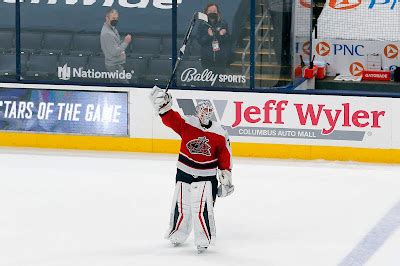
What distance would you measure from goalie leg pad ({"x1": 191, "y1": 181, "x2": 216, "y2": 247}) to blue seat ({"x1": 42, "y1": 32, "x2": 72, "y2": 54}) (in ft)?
18.0

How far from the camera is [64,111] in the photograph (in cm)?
1460

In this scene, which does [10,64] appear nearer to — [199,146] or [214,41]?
[214,41]

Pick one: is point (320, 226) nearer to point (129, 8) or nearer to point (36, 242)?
point (36, 242)

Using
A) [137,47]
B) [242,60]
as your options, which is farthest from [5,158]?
[242,60]

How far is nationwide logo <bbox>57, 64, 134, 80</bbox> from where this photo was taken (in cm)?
1455

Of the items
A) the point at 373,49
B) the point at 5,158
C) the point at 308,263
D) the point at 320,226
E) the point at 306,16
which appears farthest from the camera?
the point at 373,49

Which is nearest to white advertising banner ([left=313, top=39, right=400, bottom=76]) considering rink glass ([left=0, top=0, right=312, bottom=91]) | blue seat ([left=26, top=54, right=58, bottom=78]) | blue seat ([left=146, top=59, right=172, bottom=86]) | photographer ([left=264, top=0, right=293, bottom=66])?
rink glass ([left=0, top=0, right=312, bottom=91])

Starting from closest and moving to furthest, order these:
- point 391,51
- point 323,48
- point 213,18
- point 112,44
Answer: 1. point 213,18
2. point 112,44
3. point 391,51
4. point 323,48

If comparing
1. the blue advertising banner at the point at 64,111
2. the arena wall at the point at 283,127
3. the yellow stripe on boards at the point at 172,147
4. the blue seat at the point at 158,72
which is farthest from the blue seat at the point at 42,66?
the blue seat at the point at 158,72

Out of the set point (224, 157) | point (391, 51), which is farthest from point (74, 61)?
point (224, 157)

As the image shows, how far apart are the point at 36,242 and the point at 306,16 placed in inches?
257

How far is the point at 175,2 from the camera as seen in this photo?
14.3m

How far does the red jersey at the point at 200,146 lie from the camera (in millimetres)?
9578

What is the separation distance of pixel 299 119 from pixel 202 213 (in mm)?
4548
